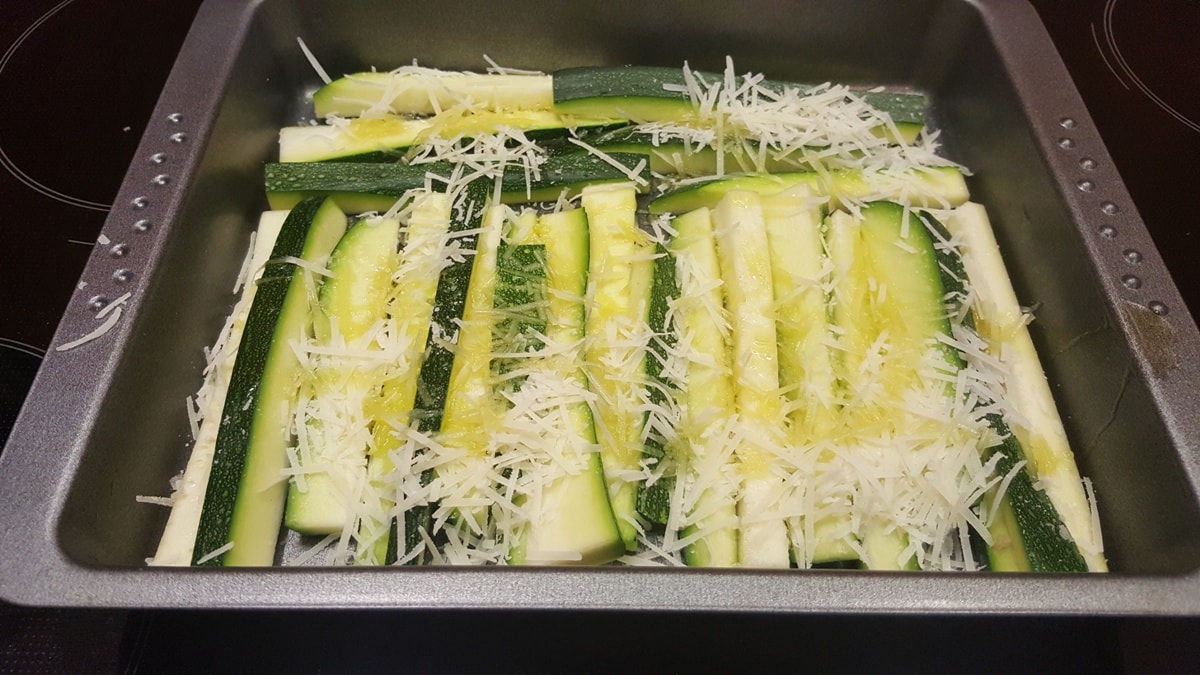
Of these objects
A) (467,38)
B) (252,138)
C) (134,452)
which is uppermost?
(467,38)

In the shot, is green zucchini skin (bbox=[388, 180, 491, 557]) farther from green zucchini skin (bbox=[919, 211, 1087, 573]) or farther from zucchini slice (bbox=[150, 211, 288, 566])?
green zucchini skin (bbox=[919, 211, 1087, 573])

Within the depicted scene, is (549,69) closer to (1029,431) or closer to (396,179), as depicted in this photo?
(396,179)

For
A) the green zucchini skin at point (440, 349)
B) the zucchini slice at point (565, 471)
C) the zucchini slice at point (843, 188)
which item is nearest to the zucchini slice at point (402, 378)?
the green zucchini skin at point (440, 349)

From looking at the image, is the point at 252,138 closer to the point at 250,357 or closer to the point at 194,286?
the point at 194,286

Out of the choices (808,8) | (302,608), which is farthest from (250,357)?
(808,8)

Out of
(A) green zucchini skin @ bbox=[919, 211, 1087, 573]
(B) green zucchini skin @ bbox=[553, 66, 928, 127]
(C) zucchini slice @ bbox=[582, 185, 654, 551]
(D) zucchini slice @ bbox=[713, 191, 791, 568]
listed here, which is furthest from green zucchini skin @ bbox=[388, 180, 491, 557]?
(A) green zucchini skin @ bbox=[919, 211, 1087, 573]

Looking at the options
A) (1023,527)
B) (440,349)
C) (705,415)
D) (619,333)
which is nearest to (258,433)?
(440,349)
